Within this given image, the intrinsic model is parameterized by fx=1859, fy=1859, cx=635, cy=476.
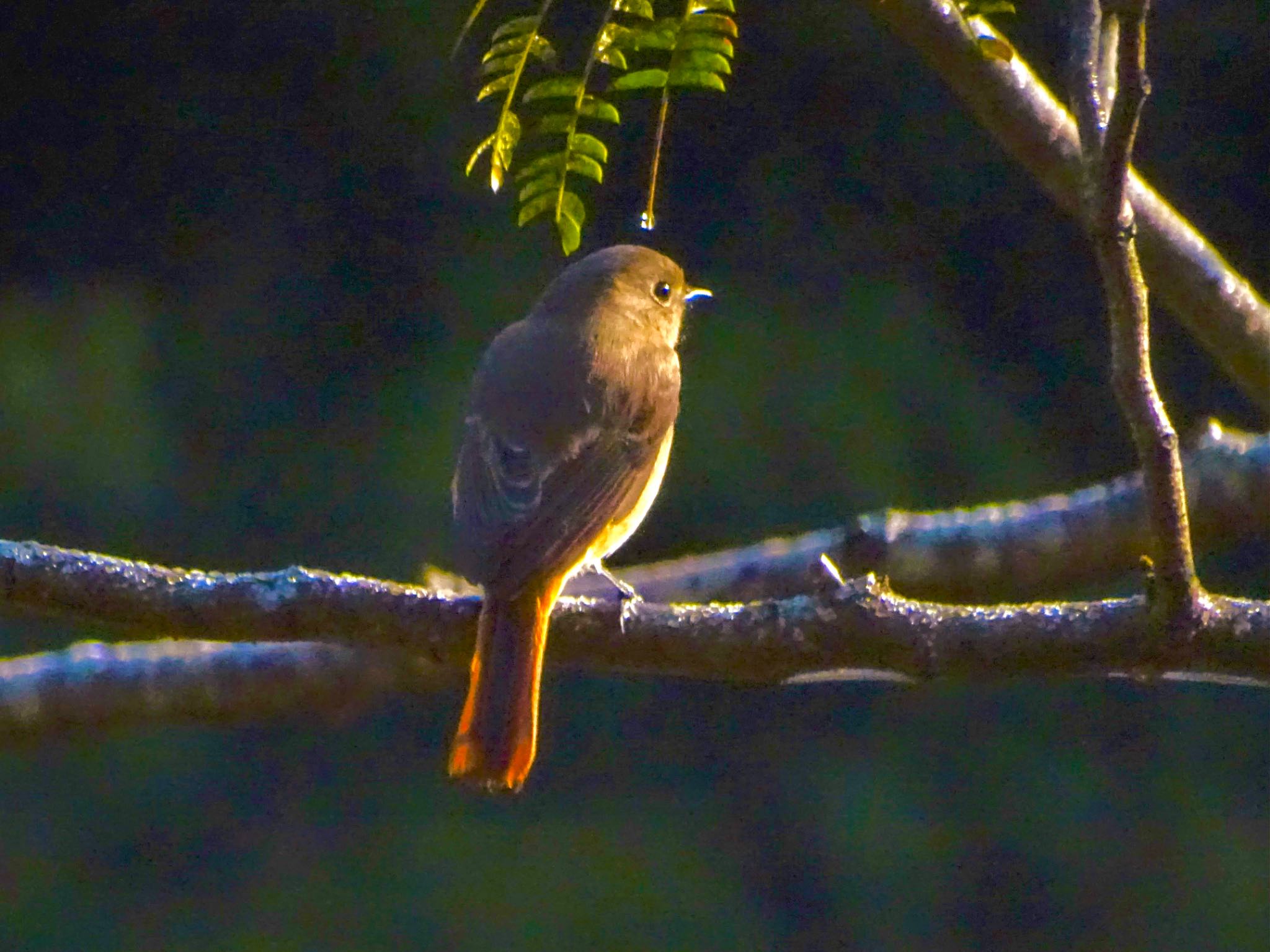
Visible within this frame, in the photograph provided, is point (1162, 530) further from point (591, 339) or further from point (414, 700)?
point (414, 700)

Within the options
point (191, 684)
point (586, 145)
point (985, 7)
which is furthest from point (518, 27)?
point (191, 684)

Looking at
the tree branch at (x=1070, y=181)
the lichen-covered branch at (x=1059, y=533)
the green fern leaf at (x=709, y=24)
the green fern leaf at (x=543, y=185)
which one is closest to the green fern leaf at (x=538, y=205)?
the green fern leaf at (x=543, y=185)

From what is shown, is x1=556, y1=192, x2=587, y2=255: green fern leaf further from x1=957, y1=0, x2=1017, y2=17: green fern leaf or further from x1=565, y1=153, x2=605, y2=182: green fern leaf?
x1=957, y1=0, x2=1017, y2=17: green fern leaf

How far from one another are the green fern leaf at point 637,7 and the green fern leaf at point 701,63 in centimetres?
5

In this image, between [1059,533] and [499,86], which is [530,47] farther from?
[1059,533]

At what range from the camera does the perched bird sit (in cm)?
218

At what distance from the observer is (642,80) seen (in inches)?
72.7

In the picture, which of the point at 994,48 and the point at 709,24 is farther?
the point at 709,24

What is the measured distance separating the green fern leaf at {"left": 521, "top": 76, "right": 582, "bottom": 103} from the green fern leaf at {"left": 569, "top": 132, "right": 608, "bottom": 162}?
4 cm

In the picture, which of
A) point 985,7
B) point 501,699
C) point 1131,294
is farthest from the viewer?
point 501,699

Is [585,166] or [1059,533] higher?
[585,166]

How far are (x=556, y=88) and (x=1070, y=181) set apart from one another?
2.58ft

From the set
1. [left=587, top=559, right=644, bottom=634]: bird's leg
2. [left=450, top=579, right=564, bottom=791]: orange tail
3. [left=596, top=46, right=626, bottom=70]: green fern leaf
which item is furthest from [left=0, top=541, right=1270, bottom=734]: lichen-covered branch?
[left=596, top=46, right=626, bottom=70]: green fern leaf

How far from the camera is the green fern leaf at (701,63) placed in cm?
178
